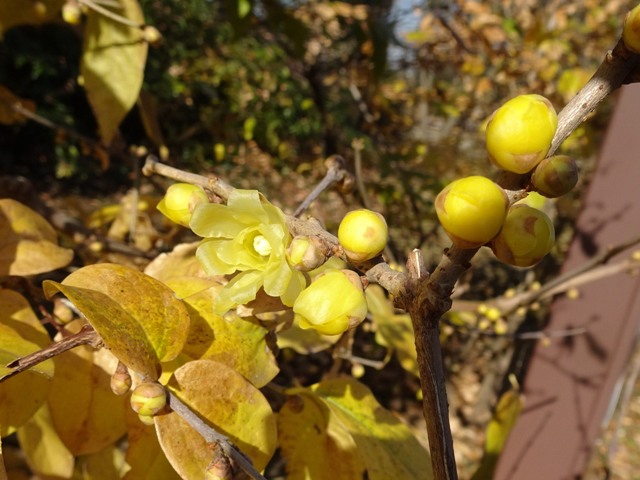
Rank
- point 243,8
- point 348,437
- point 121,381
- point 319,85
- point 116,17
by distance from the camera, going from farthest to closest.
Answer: point 319,85, point 243,8, point 116,17, point 348,437, point 121,381

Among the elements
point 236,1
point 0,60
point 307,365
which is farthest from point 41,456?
point 0,60

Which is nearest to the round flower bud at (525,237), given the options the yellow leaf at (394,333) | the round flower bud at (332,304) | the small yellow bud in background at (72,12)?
the round flower bud at (332,304)

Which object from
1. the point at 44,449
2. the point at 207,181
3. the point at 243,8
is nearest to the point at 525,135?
the point at 207,181

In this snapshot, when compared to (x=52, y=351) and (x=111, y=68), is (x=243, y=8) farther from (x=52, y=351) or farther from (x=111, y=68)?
(x=52, y=351)

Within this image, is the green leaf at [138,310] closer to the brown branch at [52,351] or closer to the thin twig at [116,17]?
the brown branch at [52,351]

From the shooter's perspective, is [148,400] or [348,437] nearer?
[148,400]

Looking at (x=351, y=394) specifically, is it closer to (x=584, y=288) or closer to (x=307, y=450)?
(x=307, y=450)
